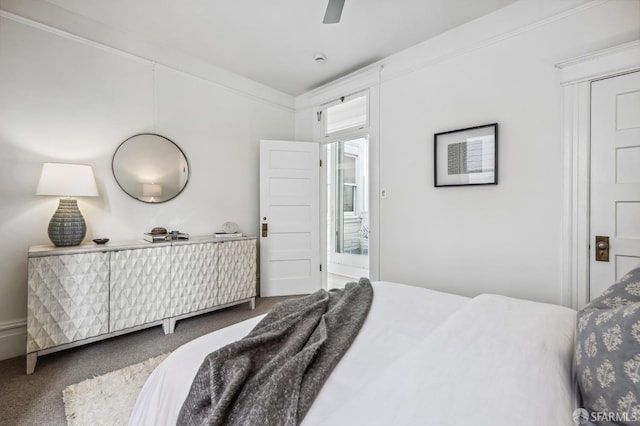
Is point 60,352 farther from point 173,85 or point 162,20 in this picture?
point 162,20

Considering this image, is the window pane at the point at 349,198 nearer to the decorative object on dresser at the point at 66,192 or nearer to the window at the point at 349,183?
the window at the point at 349,183

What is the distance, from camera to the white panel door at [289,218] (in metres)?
3.65

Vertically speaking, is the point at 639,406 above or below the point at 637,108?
below

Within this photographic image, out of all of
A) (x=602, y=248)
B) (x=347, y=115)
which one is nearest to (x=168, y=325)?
(x=347, y=115)

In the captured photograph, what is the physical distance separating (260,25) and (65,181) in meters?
2.05

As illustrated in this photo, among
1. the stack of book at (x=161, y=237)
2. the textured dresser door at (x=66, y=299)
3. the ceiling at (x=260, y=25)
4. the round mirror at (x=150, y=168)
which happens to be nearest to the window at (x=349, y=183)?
the ceiling at (x=260, y=25)

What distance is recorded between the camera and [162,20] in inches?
101

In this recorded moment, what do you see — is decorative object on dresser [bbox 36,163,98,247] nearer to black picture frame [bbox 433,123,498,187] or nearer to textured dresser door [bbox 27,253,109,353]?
textured dresser door [bbox 27,253,109,353]

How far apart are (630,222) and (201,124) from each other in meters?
3.80

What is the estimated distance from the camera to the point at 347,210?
394 centimetres

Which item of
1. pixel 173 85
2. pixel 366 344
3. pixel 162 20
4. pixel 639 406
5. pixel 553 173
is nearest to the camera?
pixel 639 406

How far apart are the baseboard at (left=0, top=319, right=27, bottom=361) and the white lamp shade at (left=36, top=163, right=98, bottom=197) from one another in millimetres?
1036

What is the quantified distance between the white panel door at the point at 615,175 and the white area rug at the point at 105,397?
3065 mm

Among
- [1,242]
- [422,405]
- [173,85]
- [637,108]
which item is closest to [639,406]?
[422,405]
